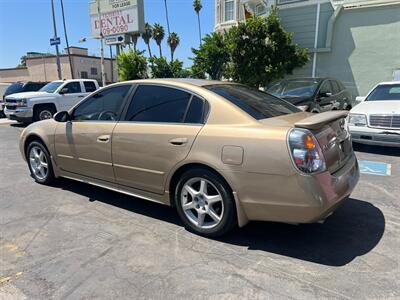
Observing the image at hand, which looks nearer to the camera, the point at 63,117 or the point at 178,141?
the point at 178,141

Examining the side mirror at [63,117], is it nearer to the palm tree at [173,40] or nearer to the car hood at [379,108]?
the car hood at [379,108]

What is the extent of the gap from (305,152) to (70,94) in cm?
1239

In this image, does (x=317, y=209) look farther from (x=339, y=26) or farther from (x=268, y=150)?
(x=339, y=26)

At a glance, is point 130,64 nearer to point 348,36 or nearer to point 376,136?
point 348,36

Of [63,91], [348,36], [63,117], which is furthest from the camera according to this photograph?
[348,36]

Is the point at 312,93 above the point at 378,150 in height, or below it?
above

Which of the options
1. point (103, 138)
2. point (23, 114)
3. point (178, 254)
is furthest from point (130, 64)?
point (178, 254)

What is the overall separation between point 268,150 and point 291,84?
7.06m

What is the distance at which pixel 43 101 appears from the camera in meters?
12.8

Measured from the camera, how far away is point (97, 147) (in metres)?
4.22

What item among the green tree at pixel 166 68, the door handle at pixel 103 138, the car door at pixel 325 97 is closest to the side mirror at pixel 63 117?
the door handle at pixel 103 138

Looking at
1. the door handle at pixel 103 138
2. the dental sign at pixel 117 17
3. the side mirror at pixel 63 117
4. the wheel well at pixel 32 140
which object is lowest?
the wheel well at pixel 32 140

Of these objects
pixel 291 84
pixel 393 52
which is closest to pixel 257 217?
pixel 291 84

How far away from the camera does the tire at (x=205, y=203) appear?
3.26 metres
